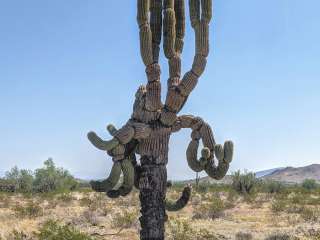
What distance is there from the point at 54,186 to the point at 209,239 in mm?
29608

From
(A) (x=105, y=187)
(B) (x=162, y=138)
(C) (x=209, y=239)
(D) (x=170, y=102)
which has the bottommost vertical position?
(C) (x=209, y=239)

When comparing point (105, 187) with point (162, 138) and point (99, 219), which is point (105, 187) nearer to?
point (162, 138)

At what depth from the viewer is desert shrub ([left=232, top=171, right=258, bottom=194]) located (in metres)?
35.7

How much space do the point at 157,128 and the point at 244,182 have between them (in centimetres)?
2916

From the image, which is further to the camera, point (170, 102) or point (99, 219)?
point (99, 219)

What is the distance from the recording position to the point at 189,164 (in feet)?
28.1

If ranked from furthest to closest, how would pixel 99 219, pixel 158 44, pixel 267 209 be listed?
pixel 267 209 < pixel 99 219 < pixel 158 44

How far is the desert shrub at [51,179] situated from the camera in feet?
132

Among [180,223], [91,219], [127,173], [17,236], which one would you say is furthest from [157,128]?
[91,219]

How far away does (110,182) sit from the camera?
24.5 feet

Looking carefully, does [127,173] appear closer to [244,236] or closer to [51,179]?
[244,236]

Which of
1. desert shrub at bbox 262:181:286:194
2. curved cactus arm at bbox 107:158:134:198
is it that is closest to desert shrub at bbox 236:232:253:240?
curved cactus arm at bbox 107:158:134:198

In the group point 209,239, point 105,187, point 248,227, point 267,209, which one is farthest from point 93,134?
point 267,209

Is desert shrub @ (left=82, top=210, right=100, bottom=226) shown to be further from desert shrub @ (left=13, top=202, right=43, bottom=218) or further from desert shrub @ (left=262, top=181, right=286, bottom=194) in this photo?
desert shrub @ (left=262, top=181, right=286, bottom=194)
